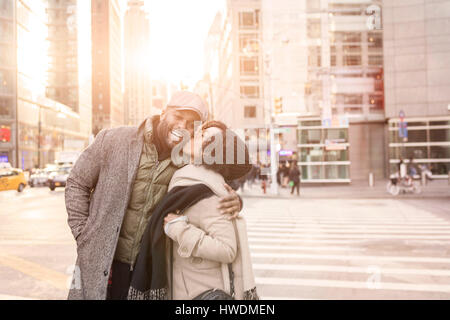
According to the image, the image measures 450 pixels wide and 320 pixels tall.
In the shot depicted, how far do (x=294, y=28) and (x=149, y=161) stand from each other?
37.6 metres

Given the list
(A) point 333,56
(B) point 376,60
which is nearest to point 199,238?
(A) point 333,56

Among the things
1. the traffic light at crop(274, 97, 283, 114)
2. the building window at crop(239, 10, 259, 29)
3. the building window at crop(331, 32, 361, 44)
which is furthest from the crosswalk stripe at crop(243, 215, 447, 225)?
the building window at crop(239, 10, 259, 29)

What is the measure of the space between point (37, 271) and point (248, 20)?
61.8 m

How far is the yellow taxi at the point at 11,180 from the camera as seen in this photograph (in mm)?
27906

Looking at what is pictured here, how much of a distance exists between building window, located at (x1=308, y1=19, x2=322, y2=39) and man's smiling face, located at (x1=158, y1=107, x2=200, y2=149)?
37.4m

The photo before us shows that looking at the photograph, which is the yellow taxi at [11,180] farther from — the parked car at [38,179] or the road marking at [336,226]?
the road marking at [336,226]

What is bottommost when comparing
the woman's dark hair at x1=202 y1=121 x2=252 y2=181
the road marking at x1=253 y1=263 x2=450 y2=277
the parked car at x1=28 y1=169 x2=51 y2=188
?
the road marking at x1=253 y1=263 x2=450 y2=277

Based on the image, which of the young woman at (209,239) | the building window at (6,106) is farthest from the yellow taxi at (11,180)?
the young woman at (209,239)

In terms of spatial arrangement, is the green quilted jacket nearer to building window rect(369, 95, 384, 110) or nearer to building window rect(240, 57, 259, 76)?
building window rect(369, 95, 384, 110)

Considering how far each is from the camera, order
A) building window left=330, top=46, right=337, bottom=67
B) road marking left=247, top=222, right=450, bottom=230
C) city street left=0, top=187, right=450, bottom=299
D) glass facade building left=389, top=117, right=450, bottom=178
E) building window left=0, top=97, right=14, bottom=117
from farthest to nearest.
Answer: building window left=330, top=46, right=337, bottom=67, glass facade building left=389, top=117, right=450, bottom=178, building window left=0, top=97, right=14, bottom=117, road marking left=247, top=222, right=450, bottom=230, city street left=0, top=187, right=450, bottom=299

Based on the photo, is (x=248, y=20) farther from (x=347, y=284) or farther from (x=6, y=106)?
(x=347, y=284)

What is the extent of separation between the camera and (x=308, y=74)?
37.9 m

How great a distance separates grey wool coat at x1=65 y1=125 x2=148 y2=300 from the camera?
2539 millimetres

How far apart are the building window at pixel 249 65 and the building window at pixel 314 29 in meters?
26.5
